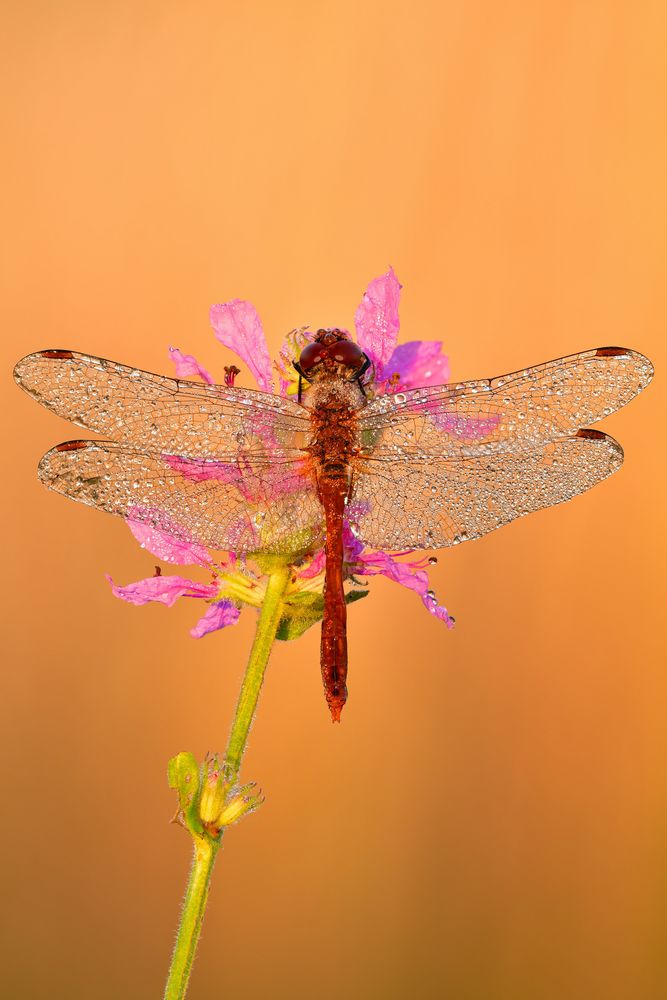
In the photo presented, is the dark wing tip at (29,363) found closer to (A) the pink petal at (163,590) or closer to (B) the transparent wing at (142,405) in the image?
(B) the transparent wing at (142,405)

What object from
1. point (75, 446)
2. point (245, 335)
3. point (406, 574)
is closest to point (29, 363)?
point (75, 446)

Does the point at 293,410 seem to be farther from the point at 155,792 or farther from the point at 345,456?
the point at 155,792

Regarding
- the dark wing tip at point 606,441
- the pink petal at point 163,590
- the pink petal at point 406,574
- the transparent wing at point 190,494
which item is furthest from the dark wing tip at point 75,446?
the dark wing tip at point 606,441

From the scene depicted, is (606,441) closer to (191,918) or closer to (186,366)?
(186,366)

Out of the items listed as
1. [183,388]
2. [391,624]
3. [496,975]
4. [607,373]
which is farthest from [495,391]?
[496,975]

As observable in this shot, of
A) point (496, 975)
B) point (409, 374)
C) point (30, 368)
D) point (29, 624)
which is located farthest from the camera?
point (29, 624)

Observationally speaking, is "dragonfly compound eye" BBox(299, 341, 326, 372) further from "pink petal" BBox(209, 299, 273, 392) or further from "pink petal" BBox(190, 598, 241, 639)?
"pink petal" BBox(190, 598, 241, 639)
